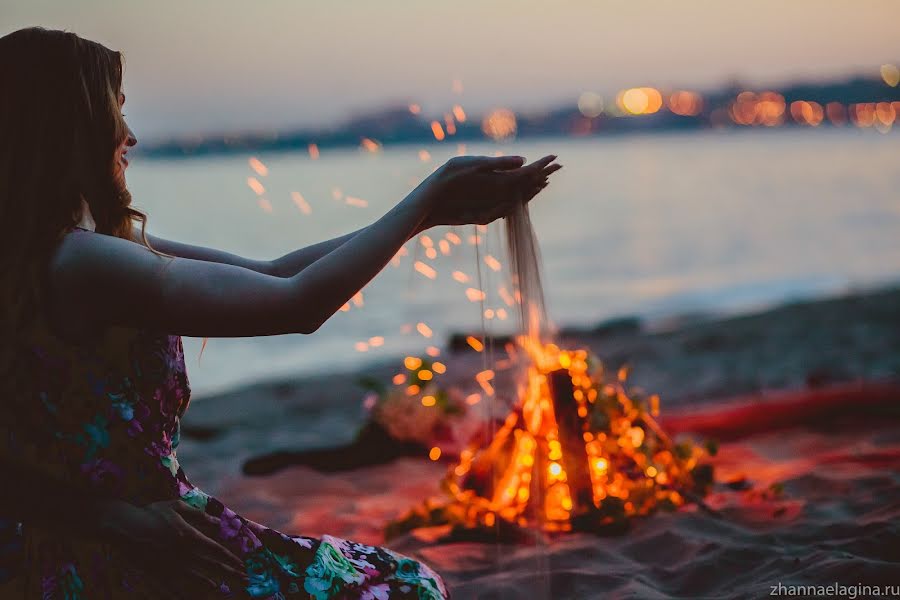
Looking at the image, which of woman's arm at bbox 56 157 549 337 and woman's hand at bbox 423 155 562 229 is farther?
woman's hand at bbox 423 155 562 229

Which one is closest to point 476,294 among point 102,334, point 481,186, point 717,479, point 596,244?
point 717,479

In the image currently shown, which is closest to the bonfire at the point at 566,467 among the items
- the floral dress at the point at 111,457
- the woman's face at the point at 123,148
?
the floral dress at the point at 111,457

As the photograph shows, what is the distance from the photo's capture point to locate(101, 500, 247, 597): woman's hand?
193 cm

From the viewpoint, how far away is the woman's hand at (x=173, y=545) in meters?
1.93

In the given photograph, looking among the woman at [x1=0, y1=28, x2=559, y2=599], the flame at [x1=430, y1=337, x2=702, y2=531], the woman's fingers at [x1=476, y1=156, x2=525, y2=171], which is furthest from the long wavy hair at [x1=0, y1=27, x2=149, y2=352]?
the flame at [x1=430, y1=337, x2=702, y2=531]

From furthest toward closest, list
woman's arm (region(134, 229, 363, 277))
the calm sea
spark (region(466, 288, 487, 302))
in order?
the calm sea
spark (region(466, 288, 487, 302))
woman's arm (region(134, 229, 363, 277))

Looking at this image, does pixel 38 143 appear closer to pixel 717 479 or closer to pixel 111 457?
pixel 111 457

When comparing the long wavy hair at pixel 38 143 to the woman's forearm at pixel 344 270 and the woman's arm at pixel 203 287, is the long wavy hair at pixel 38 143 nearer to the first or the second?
the woman's arm at pixel 203 287

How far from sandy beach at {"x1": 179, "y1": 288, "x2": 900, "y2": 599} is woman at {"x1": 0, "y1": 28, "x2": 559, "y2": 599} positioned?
4.61ft

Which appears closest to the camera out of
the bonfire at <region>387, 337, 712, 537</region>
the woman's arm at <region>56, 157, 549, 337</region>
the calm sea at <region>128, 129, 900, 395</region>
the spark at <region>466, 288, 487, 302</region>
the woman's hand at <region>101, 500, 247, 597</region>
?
the woman's arm at <region>56, 157, 549, 337</region>

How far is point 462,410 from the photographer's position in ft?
19.0

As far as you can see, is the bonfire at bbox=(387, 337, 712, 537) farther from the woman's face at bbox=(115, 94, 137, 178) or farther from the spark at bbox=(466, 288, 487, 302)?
the woman's face at bbox=(115, 94, 137, 178)

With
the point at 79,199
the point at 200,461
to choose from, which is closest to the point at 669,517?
the point at 79,199

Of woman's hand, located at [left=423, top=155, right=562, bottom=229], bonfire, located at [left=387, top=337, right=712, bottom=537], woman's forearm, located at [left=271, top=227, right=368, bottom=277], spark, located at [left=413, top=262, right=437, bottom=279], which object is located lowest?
bonfire, located at [left=387, top=337, right=712, bottom=537]
